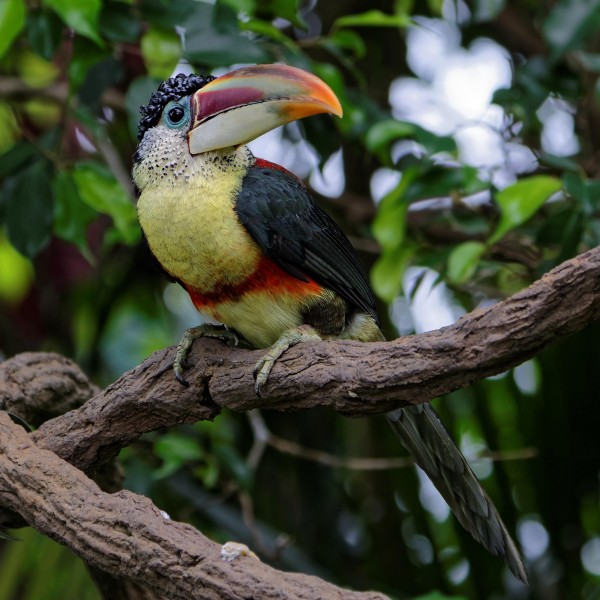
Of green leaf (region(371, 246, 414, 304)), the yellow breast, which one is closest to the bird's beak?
the yellow breast

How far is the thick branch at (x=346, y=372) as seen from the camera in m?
2.17

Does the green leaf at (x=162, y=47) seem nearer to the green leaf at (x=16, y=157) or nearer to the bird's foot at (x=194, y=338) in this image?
the green leaf at (x=16, y=157)

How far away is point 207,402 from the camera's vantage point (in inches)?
113

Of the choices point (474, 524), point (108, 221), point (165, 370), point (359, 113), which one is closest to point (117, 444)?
point (165, 370)

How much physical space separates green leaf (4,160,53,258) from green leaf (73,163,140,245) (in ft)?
0.55

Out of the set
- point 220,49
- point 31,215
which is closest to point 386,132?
point 220,49

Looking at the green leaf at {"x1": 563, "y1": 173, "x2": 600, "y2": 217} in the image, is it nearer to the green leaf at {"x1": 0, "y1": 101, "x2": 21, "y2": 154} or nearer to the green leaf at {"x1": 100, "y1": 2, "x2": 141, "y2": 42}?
the green leaf at {"x1": 100, "y1": 2, "x2": 141, "y2": 42}

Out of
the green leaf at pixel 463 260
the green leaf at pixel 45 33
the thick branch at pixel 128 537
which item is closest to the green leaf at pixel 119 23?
the green leaf at pixel 45 33

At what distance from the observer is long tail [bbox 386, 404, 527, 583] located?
116 inches

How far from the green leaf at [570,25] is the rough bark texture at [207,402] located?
182cm

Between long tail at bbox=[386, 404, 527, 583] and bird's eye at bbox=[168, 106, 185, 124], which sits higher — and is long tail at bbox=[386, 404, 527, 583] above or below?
below

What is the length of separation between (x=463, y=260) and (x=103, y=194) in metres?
1.40

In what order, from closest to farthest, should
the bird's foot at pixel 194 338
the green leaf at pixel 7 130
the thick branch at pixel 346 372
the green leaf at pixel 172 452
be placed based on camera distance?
the thick branch at pixel 346 372
the bird's foot at pixel 194 338
the green leaf at pixel 172 452
the green leaf at pixel 7 130

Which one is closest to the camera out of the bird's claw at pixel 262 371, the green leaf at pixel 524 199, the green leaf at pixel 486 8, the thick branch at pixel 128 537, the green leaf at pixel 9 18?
the thick branch at pixel 128 537
